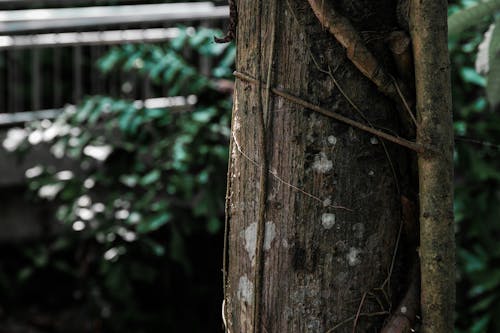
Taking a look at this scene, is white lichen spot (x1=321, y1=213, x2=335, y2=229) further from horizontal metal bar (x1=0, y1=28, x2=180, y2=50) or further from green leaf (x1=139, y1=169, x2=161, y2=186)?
horizontal metal bar (x1=0, y1=28, x2=180, y2=50)

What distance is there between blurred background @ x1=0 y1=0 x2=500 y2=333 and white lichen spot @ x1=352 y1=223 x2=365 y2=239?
908mm

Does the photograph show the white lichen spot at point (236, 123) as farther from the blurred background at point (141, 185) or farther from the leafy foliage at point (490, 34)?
the blurred background at point (141, 185)

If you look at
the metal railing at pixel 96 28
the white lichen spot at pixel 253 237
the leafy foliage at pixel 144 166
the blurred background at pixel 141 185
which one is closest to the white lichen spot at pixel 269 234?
the white lichen spot at pixel 253 237

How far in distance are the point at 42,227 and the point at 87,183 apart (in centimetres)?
115

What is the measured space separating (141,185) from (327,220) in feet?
6.85

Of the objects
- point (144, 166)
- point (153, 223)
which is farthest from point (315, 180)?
point (144, 166)

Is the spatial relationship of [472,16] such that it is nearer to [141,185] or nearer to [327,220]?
[327,220]

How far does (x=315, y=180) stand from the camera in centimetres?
141

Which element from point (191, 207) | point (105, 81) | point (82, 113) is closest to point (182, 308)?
point (191, 207)

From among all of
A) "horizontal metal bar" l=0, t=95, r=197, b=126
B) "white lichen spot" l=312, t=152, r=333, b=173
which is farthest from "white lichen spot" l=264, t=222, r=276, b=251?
"horizontal metal bar" l=0, t=95, r=197, b=126

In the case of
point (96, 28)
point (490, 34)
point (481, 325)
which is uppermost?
point (490, 34)

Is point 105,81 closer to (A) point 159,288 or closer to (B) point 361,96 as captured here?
(A) point 159,288

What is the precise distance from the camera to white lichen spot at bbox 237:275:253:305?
1.47 m

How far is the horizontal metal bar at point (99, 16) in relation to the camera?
13.9 ft
